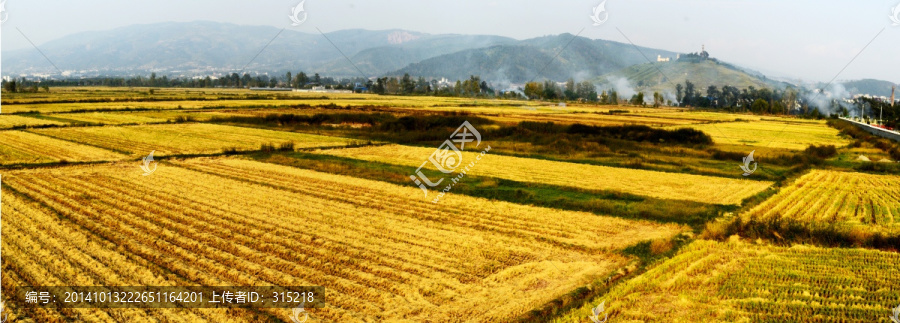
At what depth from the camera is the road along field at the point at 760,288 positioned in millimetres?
9039

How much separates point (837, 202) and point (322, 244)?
1546cm

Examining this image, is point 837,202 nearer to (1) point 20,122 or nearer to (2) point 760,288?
(2) point 760,288

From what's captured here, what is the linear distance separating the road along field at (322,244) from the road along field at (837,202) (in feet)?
12.7

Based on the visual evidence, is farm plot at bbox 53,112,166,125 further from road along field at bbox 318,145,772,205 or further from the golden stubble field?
road along field at bbox 318,145,772,205

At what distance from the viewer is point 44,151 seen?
26859mm

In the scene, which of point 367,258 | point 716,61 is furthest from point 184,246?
point 716,61

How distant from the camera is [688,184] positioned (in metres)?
21.7

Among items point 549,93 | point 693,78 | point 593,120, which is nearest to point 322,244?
point 593,120

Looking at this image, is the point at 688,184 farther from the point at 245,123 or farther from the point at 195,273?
the point at 245,123

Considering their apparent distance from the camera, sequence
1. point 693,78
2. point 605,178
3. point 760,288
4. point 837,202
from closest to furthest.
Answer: point 760,288
point 837,202
point 605,178
point 693,78

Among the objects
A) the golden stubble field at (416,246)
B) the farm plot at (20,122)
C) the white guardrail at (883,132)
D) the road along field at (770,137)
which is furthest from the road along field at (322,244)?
the white guardrail at (883,132)

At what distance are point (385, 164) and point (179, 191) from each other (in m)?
9.22

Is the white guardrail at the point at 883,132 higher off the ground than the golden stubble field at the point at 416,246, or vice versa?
the white guardrail at the point at 883,132

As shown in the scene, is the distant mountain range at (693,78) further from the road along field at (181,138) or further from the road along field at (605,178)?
the road along field at (605,178)
